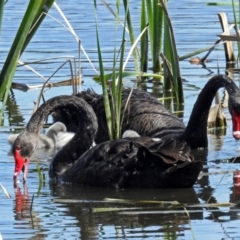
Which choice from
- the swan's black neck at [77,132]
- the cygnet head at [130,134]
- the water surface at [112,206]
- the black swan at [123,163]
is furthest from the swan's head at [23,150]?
the cygnet head at [130,134]

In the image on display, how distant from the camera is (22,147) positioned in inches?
272

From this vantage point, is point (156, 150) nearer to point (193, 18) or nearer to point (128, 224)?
point (128, 224)

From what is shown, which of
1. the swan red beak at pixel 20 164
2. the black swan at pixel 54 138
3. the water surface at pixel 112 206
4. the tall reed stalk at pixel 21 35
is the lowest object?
the water surface at pixel 112 206

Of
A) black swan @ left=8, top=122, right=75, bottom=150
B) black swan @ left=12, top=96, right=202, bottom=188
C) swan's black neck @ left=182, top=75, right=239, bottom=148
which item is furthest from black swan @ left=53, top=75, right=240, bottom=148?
black swan @ left=12, top=96, right=202, bottom=188

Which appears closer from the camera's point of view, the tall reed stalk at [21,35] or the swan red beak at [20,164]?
the tall reed stalk at [21,35]

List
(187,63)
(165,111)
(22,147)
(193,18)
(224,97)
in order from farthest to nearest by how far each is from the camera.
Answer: (193,18) < (187,63) < (224,97) < (165,111) < (22,147)

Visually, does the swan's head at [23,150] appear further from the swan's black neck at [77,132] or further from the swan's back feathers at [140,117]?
the swan's back feathers at [140,117]

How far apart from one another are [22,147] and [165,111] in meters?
2.31

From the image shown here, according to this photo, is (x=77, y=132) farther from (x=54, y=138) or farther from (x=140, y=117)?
(x=140, y=117)

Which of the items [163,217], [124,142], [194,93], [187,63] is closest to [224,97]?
[194,93]

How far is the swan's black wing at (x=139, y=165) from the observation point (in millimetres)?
6434

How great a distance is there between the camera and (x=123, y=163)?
6656 millimetres

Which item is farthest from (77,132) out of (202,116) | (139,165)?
(202,116)

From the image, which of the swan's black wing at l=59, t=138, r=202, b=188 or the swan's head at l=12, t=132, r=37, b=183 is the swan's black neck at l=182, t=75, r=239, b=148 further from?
the swan's head at l=12, t=132, r=37, b=183
